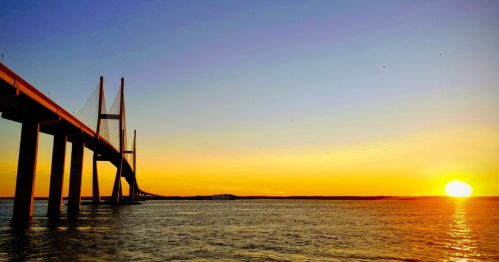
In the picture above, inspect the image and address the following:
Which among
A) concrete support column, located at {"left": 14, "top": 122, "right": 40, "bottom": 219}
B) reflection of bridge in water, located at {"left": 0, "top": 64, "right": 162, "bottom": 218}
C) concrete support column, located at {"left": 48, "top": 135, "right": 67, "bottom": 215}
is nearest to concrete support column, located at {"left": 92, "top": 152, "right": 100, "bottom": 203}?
reflection of bridge in water, located at {"left": 0, "top": 64, "right": 162, "bottom": 218}

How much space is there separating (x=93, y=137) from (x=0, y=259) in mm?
50873

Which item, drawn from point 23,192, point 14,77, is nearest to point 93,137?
point 23,192

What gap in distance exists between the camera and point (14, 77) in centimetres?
3778

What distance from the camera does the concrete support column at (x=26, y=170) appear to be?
1827 inches

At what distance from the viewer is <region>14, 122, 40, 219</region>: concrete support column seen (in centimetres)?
4641

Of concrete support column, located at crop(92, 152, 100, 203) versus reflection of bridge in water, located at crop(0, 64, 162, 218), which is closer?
reflection of bridge in water, located at crop(0, 64, 162, 218)

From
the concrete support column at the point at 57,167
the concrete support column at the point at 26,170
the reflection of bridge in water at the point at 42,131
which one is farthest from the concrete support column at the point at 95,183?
the concrete support column at the point at 26,170

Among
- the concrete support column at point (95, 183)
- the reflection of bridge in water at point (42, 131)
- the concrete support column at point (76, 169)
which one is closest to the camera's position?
the reflection of bridge in water at point (42, 131)

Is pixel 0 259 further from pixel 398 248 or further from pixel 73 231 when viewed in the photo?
pixel 398 248

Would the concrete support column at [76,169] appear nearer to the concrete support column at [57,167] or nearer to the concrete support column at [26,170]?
the concrete support column at [57,167]

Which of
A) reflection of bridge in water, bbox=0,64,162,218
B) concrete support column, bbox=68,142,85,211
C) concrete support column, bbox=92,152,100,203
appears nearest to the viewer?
reflection of bridge in water, bbox=0,64,162,218

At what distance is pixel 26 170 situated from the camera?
46344 millimetres

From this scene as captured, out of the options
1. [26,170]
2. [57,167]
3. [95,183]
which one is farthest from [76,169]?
[95,183]

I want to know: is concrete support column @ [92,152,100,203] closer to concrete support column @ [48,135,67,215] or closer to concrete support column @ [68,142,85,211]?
concrete support column @ [68,142,85,211]
